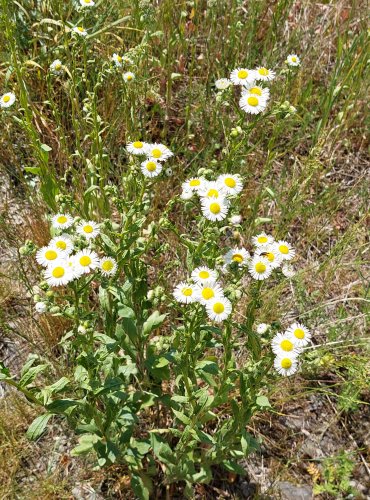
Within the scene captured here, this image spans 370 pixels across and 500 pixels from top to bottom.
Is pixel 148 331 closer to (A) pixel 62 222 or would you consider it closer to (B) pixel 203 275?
(B) pixel 203 275

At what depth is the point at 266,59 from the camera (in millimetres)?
3318

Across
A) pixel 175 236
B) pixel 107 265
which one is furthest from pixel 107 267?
pixel 175 236

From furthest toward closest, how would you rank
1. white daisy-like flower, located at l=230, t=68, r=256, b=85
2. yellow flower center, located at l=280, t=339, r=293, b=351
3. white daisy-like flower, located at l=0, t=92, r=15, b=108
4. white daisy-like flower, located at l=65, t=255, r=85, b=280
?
1. white daisy-like flower, located at l=0, t=92, r=15, b=108
2. white daisy-like flower, located at l=230, t=68, r=256, b=85
3. yellow flower center, located at l=280, t=339, r=293, b=351
4. white daisy-like flower, located at l=65, t=255, r=85, b=280

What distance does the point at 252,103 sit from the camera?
1992mm

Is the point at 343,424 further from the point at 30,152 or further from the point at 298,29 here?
the point at 298,29

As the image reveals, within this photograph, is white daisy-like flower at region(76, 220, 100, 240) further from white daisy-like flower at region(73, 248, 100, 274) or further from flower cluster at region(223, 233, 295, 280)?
flower cluster at region(223, 233, 295, 280)

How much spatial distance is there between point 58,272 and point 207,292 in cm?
47

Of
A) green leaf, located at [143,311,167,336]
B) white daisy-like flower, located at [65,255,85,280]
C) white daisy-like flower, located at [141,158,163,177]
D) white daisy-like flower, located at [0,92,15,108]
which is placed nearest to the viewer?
white daisy-like flower, located at [65,255,85,280]

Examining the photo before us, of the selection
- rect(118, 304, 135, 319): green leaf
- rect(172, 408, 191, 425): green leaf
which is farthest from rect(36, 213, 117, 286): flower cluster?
rect(172, 408, 191, 425): green leaf

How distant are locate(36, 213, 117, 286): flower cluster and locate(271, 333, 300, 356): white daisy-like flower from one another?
0.61 meters

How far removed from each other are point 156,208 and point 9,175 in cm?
87

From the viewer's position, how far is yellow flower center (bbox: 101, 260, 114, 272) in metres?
1.76

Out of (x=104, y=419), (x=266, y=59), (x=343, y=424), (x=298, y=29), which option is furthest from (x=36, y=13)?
(x=343, y=424)

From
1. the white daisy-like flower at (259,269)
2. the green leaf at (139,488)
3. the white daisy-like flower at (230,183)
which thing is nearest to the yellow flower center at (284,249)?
the white daisy-like flower at (259,269)
